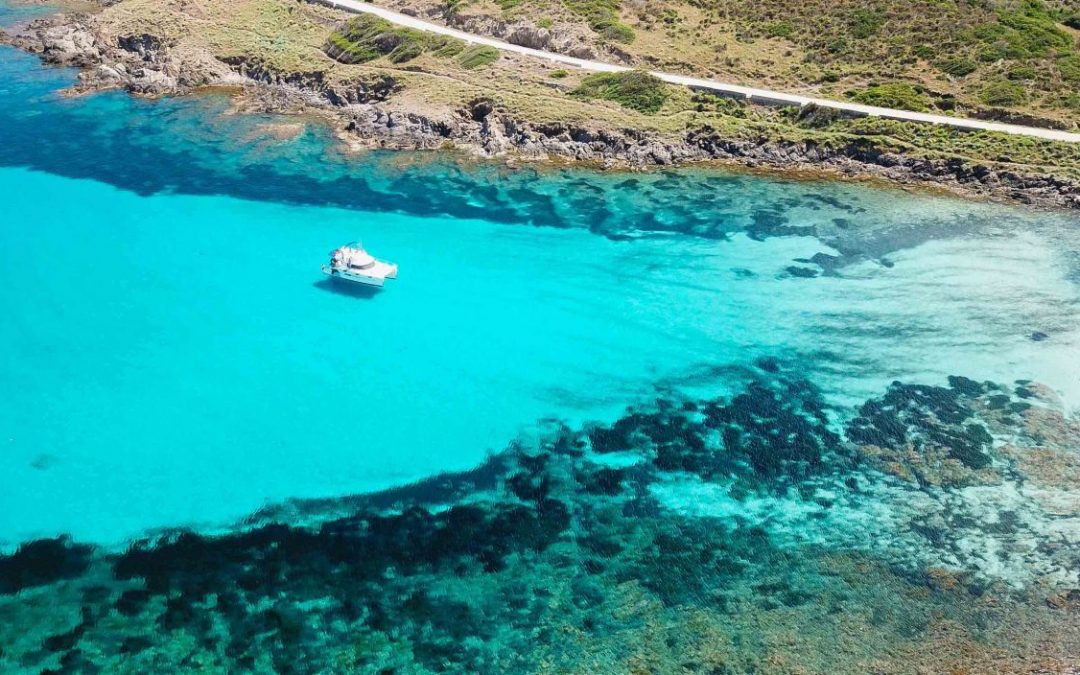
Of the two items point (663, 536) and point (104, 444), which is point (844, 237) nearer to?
point (663, 536)

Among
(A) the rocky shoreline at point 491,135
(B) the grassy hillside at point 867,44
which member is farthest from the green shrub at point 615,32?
(A) the rocky shoreline at point 491,135

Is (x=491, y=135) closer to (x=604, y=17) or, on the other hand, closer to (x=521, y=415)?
(x=604, y=17)

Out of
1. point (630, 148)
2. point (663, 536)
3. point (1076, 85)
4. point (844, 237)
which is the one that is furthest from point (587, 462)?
point (1076, 85)

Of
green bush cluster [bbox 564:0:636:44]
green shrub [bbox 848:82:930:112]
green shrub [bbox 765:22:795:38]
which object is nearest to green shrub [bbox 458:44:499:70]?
green bush cluster [bbox 564:0:636:44]

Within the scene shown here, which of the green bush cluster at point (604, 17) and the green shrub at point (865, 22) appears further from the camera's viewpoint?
the green bush cluster at point (604, 17)

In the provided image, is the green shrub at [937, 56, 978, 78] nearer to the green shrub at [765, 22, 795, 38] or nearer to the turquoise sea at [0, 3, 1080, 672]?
the green shrub at [765, 22, 795, 38]

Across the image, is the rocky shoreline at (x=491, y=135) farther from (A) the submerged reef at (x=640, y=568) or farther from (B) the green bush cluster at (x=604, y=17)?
(A) the submerged reef at (x=640, y=568)
